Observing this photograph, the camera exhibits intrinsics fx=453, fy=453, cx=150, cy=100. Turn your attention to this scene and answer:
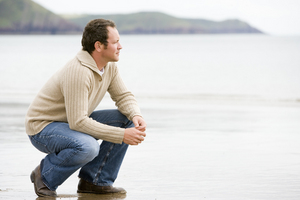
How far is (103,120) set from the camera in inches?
137

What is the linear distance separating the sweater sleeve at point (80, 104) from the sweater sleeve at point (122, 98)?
0.37m

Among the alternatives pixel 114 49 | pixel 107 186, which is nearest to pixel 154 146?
pixel 107 186

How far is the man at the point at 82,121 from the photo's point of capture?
3053 mm

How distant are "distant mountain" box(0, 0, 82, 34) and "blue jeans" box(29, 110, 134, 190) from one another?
16054cm

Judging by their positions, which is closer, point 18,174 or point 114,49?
point 114,49

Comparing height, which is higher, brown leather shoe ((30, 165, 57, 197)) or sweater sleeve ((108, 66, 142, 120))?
sweater sleeve ((108, 66, 142, 120))

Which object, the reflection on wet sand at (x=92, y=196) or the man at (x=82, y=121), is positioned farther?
the reflection on wet sand at (x=92, y=196)

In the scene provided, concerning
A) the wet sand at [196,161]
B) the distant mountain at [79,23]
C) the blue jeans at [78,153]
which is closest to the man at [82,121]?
the blue jeans at [78,153]

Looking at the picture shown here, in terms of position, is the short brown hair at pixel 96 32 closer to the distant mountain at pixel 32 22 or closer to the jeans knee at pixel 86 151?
the jeans knee at pixel 86 151

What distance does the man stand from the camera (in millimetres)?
3053

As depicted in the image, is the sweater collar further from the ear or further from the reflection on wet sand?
the reflection on wet sand

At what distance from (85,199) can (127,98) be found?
0.83 m

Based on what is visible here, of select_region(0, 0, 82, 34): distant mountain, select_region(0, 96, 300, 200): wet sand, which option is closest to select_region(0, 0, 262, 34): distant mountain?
select_region(0, 0, 82, 34): distant mountain

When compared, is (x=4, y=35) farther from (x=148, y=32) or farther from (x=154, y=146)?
(x=154, y=146)
